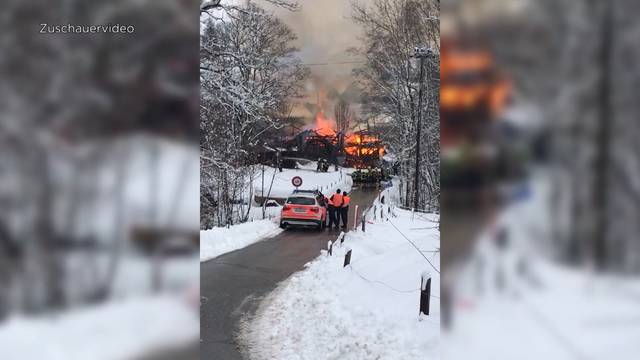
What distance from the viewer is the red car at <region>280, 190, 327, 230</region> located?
12.4 feet

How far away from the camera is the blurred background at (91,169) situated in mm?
2846

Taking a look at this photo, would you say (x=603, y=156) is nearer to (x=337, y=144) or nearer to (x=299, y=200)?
(x=337, y=144)

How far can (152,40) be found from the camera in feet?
9.33

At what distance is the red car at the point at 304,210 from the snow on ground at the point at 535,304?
1381mm

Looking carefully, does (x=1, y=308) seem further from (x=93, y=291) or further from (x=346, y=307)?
(x=346, y=307)

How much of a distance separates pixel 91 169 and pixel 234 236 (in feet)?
5.11

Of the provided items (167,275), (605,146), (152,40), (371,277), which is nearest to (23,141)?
(152,40)

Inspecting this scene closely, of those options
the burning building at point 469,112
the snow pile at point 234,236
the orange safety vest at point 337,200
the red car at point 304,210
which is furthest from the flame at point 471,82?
the snow pile at point 234,236

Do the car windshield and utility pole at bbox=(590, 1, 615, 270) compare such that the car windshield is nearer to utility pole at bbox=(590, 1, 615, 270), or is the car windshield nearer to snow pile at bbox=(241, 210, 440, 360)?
snow pile at bbox=(241, 210, 440, 360)

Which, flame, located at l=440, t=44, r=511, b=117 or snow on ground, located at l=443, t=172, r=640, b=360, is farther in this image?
flame, located at l=440, t=44, r=511, b=117

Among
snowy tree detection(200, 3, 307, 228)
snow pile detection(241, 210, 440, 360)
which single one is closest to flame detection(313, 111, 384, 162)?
snowy tree detection(200, 3, 307, 228)

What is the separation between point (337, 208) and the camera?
3.83m

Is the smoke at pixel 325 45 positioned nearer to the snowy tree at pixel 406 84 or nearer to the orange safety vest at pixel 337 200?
the snowy tree at pixel 406 84

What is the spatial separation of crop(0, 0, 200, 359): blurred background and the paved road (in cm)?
63
